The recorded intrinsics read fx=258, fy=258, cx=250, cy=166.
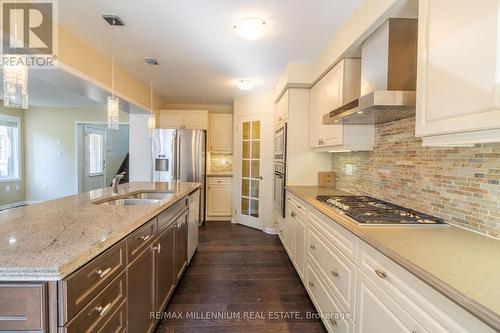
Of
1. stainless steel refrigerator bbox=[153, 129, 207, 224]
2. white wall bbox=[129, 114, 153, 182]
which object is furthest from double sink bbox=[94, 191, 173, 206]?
white wall bbox=[129, 114, 153, 182]

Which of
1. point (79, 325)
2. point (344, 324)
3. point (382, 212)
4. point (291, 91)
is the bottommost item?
point (344, 324)

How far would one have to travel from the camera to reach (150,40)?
8.63 ft

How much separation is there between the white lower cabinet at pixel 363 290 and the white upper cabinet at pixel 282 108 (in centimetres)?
157

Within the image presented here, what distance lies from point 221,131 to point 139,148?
5.29ft

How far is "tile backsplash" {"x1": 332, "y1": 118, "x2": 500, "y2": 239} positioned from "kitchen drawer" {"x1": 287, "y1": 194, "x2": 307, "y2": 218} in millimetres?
629

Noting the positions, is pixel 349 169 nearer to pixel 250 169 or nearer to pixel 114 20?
pixel 250 169

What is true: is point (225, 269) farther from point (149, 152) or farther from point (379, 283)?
point (149, 152)

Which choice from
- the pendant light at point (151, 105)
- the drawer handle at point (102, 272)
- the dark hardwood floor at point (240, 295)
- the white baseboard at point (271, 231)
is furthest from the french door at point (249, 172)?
the drawer handle at point (102, 272)

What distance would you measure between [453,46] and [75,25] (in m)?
2.88

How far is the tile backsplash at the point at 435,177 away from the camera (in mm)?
1274

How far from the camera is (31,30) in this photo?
210 cm

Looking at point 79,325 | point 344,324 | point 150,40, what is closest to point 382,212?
point 344,324

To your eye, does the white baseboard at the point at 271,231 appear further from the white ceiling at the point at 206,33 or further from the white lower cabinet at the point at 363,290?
the white ceiling at the point at 206,33

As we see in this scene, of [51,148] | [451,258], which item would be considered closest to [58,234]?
[451,258]
